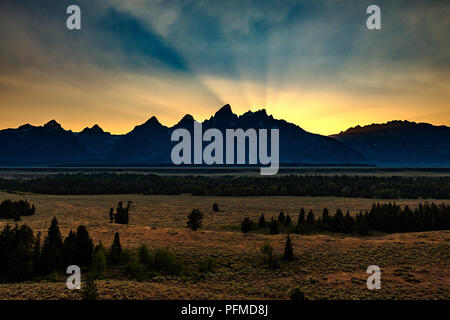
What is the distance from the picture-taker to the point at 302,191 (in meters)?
147

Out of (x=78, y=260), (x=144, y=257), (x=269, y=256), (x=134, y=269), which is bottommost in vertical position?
(x=134, y=269)

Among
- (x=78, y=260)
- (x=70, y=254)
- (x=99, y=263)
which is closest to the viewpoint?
(x=99, y=263)

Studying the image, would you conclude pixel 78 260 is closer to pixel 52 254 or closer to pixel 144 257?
pixel 52 254

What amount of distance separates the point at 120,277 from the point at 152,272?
11.1ft

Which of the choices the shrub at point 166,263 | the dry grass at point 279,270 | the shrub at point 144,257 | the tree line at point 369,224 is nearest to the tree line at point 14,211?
the dry grass at point 279,270

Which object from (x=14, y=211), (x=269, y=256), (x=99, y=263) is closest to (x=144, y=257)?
(x=99, y=263)

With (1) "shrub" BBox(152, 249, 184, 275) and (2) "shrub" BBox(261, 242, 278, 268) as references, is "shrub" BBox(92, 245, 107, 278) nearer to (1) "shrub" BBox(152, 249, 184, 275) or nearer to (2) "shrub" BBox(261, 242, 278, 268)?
(1) "shrub" BBox(152, 249, 184, 275)

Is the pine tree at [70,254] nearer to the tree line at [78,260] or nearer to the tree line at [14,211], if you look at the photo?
the tree line at [78,260]

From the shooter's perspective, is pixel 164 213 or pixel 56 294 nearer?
pixel 56 294

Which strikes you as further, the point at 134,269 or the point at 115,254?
the point at 115,254
